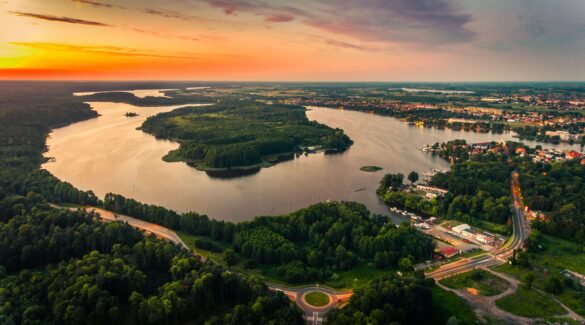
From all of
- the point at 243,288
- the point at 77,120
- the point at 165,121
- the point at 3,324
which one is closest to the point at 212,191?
the point at 243,288

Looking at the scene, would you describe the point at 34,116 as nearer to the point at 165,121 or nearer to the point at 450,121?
the point at 165,121

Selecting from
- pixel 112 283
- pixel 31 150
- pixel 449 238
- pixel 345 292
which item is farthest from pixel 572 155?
pixel 31 150

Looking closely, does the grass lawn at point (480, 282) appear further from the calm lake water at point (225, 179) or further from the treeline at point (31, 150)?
the treeline at point (31, 150)

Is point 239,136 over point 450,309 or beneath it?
over

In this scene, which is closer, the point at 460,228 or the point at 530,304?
the point at 530,304

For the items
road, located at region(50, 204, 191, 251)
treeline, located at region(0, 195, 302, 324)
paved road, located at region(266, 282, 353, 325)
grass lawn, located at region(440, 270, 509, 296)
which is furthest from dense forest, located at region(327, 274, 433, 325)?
road, located at region(50, 204, 191, 251)

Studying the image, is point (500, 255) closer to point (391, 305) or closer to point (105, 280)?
point (391, 305)

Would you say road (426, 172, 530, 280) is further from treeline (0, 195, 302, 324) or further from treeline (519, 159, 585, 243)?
treeline (0, 195, 302, 324)
